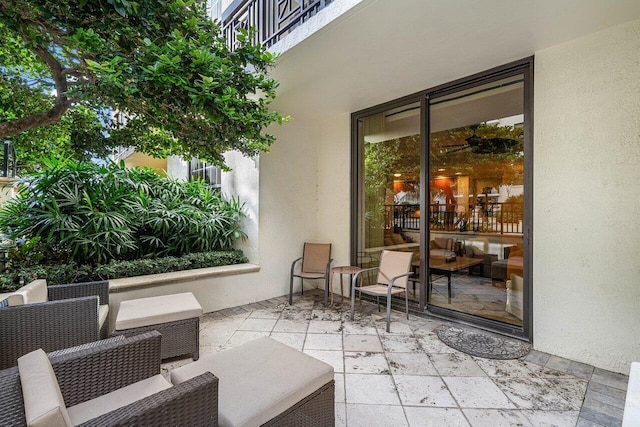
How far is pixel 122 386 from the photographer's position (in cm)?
154

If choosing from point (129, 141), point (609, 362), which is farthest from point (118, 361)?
point (609, 362)

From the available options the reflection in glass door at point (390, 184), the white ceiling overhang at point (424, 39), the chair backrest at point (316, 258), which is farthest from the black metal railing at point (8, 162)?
the reflection in glass door at point (390, 184)

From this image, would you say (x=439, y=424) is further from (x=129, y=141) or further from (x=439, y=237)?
(x=129, y=141)

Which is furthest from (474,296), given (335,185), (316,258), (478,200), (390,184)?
(335,185)

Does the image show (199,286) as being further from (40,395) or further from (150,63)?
(40,395)

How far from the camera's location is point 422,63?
3.21 m

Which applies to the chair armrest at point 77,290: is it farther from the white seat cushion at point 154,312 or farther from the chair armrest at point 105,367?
the chair armrest at point 105,367

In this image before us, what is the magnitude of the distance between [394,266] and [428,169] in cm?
135

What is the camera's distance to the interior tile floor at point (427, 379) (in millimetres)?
2004

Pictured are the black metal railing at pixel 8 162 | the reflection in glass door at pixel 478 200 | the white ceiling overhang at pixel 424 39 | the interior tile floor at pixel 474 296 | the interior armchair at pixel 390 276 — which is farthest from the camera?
the black metal railing at pixel 8 162

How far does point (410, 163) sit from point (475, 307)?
6.57 ft

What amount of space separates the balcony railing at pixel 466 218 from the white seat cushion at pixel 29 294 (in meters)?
3.89

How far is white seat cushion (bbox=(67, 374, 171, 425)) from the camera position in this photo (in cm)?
132

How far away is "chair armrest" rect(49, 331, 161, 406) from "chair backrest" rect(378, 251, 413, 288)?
293 cm
